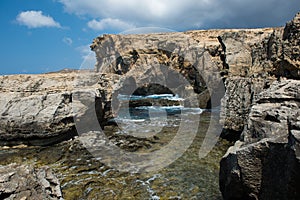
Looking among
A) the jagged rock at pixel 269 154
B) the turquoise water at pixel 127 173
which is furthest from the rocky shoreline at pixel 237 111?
the turquoise water at pixel 127 173

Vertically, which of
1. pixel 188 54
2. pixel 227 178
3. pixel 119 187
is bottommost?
pixel 119 187

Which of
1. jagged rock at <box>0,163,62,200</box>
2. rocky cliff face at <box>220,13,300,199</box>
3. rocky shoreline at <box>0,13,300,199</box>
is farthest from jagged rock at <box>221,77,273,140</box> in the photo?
jagged rock at <box>0,163,62,200</box>

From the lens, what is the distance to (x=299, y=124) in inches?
166

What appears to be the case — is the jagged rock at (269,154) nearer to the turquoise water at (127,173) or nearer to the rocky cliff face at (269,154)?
the rocky cliff face at (269,154)

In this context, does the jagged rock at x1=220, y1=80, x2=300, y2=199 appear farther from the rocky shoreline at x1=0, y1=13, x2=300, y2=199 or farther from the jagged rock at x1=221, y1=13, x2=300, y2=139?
the jagged rock at x1=221, y1=13, x2=300, y2=139

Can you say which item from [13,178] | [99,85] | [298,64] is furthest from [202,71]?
[13,178]

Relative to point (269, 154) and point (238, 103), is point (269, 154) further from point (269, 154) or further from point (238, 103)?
point (238, 103)

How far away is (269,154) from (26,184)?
484cm

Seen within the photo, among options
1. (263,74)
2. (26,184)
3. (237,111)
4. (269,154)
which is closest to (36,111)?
(26,184)

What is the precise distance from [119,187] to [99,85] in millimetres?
10384

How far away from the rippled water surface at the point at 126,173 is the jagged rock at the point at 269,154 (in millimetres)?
1985

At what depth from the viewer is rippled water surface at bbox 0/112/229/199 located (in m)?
7.65

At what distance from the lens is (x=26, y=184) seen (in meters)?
5.10

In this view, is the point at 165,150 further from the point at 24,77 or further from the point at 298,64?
the point at 24,77
